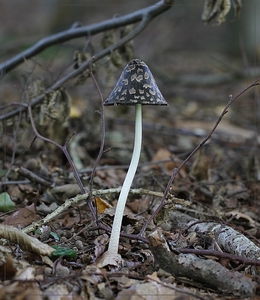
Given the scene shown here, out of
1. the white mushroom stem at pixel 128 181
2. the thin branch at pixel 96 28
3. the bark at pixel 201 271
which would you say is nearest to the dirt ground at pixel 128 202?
the bark at pixel 201 271

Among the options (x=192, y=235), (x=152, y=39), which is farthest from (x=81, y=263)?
(x=152, y=39)

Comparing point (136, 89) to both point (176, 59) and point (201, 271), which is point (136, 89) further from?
point (176, 59)

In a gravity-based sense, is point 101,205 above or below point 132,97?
below

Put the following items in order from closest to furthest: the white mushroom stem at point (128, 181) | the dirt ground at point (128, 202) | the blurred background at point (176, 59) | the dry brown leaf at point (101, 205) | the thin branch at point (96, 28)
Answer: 1. the dirt ground at point (128, 202)
2. the white mushroom stem at point (128, 181)
3. the dry brown leaf at point (101, 205)
4. the thin branch at point (96, 28)
5. the blurred background at point (176, 59)

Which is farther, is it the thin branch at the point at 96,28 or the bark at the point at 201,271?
the thin branch at the point at 96,28

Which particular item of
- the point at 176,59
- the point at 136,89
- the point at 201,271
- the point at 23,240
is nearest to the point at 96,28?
the point at 136,89

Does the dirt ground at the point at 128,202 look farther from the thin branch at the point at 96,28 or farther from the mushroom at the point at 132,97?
the thin branch at the point at 96,28

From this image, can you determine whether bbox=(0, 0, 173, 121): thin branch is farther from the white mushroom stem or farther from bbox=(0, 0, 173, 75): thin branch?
the white mushroom stem
